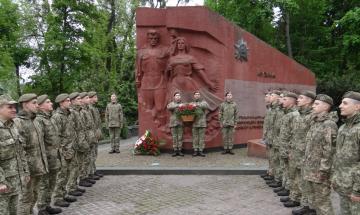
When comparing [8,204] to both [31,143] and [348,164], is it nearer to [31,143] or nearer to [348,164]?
[31,143]

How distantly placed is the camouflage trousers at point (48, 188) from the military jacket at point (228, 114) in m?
6.66

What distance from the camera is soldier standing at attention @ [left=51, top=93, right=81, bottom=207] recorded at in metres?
7.89

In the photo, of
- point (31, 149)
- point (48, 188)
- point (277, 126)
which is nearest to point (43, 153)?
point (31, 149)

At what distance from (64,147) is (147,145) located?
5.36m

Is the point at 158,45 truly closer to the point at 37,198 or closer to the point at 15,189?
the point at 37,198

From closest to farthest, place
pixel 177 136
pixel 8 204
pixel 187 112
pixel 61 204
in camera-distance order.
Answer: pixel 8 204 < pixel 61 204 < pixel 187 112 < pixel 177 136

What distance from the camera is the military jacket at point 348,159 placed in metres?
4.89

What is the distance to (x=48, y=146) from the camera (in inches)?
276

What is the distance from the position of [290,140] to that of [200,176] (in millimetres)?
3180

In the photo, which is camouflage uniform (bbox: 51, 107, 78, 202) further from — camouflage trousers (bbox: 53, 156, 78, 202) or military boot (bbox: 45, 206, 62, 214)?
military boot (bbox: 45, 206, 62, 214)

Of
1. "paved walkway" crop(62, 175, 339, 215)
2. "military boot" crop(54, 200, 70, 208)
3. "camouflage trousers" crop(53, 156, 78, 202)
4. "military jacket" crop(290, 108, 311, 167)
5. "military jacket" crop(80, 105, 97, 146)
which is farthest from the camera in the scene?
"military jacket" crop(80, 105, 97, 146)

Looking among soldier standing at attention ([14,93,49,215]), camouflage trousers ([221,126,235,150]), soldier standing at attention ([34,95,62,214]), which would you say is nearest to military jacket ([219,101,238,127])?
camouflage trousers ([221,126,235,150])

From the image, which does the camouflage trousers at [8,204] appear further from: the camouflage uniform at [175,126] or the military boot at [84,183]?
the camouflage uniform at [175,126]

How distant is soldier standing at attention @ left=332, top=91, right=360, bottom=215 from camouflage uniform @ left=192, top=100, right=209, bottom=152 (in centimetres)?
750
